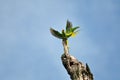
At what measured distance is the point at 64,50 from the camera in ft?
87.1

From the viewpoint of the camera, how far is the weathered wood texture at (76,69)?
998 inches

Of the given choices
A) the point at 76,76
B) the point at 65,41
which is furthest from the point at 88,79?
the point at 65,41

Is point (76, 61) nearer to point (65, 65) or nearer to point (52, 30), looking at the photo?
point (65, 65)

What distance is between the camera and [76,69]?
83.6 feet

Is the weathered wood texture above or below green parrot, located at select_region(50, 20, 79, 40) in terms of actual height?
below

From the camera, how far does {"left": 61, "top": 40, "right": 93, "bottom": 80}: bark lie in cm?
2536

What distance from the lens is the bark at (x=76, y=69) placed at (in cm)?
2536

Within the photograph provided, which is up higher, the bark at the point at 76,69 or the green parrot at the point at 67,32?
the green parrot at the point at 67,32

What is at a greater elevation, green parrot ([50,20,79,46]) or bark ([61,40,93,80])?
green parrot ([50,20,79,46])

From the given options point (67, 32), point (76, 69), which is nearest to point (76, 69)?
point (76, 69)

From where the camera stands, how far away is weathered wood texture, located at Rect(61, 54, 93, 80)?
998 inches

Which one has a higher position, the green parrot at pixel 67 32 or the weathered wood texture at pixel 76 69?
the green parrot at pixel 67 32

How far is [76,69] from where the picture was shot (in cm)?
2548

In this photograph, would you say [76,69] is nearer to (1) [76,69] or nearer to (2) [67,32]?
(1) [76,69]
